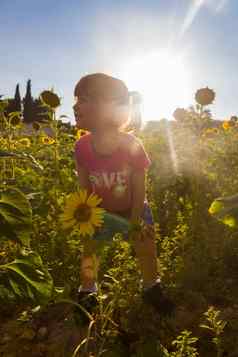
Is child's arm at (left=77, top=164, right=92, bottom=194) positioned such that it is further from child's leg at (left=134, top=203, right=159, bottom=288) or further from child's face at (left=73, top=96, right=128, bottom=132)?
child's leg at (left=134, top=203, right=159, bottom=288)

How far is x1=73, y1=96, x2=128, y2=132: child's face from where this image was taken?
2.39m

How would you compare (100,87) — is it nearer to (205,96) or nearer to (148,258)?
(148,258)

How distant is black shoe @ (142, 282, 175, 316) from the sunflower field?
3cm

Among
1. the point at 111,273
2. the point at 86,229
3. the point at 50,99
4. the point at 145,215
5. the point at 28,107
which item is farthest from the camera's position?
the point at 28,107

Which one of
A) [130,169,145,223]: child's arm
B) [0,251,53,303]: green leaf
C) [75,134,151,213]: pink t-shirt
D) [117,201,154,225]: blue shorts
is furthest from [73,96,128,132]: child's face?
[0,251,53,303]: green leaf

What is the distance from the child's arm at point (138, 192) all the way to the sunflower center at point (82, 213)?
65 centimetres

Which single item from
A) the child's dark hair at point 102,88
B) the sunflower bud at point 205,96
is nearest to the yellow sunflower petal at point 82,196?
the child's dark hair at point 102,88

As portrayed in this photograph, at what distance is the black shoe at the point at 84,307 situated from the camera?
6.98 ft

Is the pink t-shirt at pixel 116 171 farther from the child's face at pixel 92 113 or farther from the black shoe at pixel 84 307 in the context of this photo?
the black shoe at pixel 84 307

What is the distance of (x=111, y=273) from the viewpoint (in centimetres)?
212

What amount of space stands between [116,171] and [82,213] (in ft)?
2.28

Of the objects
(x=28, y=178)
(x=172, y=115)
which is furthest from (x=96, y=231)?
(x=172, y=115)

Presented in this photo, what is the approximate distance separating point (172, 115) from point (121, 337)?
5.16 metres

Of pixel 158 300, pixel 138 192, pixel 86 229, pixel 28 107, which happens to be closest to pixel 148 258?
pixel 158 300
